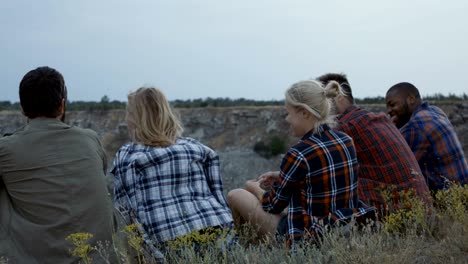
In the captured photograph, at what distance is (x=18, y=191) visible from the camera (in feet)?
11.5

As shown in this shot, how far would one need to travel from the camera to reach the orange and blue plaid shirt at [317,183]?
3713 millimetres

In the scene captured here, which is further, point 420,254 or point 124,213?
point 124,213

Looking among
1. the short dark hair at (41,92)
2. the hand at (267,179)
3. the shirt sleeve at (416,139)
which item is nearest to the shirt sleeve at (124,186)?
the short dark hair at (41,92)

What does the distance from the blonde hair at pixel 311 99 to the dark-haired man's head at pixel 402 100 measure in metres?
2.23

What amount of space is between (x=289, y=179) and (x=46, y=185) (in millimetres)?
1600

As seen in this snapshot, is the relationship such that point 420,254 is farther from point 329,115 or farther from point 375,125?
point 375,125

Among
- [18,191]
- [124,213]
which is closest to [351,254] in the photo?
[124,213]

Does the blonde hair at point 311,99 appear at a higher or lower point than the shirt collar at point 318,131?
higher

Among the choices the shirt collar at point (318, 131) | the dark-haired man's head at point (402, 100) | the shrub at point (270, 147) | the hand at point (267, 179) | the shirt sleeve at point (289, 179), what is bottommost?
the shrub at point (270, 147)

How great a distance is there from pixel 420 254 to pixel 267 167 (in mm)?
24837

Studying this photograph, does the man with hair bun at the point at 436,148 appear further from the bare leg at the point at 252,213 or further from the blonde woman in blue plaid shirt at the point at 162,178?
the blonde woman in blue plaid shirt at the point at 162,178

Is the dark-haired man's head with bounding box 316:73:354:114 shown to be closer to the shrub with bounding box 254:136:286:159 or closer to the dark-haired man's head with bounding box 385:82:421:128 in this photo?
the dark-haired man's head with bounding box 385:82:421:128

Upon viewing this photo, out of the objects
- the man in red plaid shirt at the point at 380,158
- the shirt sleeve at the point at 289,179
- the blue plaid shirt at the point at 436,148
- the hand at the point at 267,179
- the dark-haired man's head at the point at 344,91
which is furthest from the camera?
the blue plaid shirt at the point at 436,148

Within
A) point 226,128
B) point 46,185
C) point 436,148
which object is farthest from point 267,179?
point 226,128
